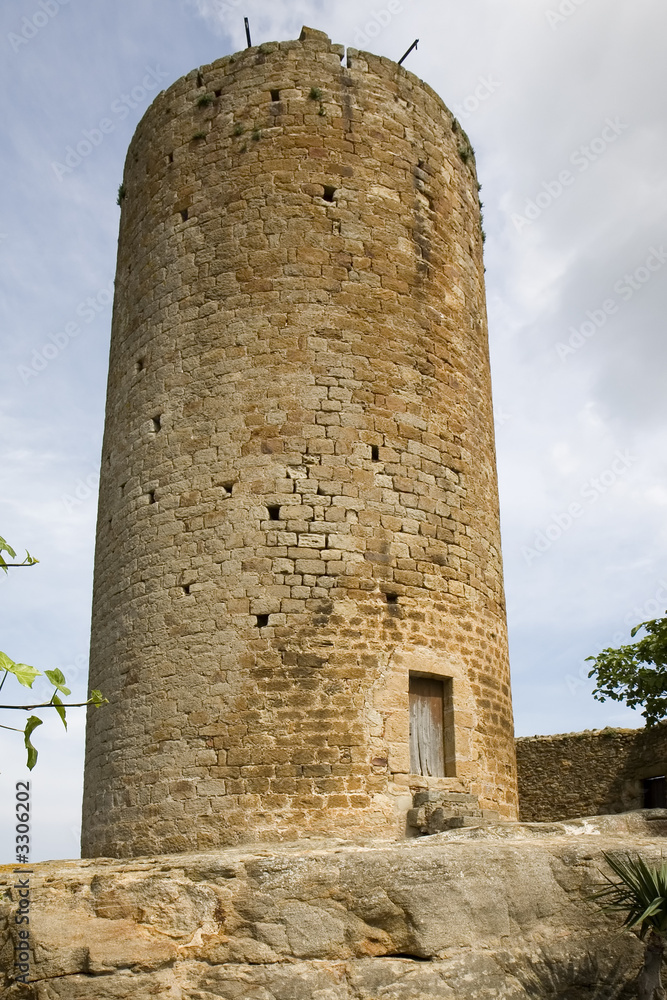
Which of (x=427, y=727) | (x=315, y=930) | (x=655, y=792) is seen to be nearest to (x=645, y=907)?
(x=315, y=930)

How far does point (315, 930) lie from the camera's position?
6422 mm

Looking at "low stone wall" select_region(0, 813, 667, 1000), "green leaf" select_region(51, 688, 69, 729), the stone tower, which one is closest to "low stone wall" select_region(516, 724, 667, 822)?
the stone tower

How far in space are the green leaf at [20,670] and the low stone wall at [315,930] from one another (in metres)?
3.39

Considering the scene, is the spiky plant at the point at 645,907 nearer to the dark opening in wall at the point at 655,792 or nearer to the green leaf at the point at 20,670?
the green leaf at the point at 20,670

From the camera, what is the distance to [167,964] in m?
6.25

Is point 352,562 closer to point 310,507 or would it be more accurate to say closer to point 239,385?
point 310,507

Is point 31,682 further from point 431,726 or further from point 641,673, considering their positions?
point 641,673

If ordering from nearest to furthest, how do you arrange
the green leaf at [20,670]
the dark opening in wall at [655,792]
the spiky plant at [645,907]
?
the green leaf at [20,670] < the spiky plant at [645,907] < the dark opening in wall at [655,792]

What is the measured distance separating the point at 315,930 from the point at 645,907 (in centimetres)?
222

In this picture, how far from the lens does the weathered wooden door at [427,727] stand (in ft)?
32.4

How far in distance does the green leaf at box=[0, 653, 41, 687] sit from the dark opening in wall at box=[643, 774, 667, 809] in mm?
14594

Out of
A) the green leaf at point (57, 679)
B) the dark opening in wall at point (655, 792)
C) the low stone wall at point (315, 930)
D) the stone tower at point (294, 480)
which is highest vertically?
the stone tower at point (294, 480)

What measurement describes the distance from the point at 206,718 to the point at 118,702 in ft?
4.51

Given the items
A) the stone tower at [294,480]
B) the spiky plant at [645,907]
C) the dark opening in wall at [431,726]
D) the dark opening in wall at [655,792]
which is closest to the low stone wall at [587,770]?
the dark opening in wall at [655,792]
